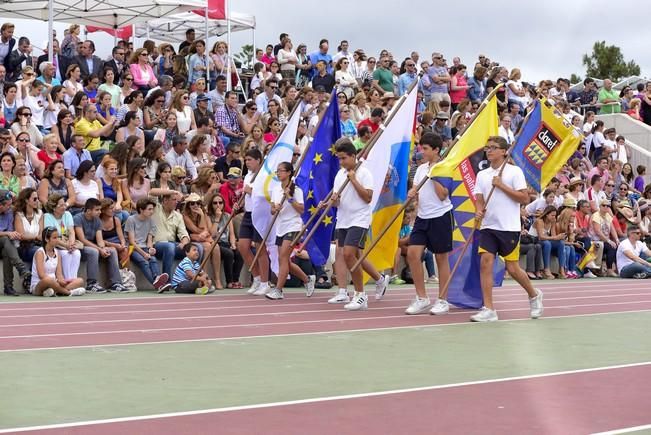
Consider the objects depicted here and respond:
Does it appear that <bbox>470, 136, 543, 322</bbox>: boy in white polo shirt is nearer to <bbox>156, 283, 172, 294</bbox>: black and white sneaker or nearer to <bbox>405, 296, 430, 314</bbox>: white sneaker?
<bbox>405, 296, 430, 314</bbox>: white sneaker

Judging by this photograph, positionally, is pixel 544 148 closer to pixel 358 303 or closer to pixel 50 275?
pixel 358 303

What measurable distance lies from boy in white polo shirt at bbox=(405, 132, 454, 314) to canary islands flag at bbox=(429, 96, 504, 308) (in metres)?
0.28

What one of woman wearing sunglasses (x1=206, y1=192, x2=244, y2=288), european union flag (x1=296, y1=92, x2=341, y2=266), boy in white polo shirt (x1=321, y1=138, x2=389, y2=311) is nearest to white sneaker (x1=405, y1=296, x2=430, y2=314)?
boy in white polo shirt (x1=321, y1=138, x2=389, y2=311)

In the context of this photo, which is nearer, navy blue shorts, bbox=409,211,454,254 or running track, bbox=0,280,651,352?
running track, bbox=0,280,651,352

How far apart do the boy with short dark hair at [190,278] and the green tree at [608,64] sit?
2515 inches

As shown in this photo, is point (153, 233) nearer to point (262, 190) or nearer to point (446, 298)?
point (262, 190)

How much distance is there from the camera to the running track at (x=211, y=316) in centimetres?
1089

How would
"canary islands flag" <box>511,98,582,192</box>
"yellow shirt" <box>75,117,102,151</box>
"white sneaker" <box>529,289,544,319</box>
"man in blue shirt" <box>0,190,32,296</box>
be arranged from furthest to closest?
"yellow shirt" <box>75,117,102,151</box> → "man in blue shirt" <box>0,190,32,296</box> → "canary islands flag" <box>511,98,582,192</box> → "white sneaker" <box>529,289,544,319</box>

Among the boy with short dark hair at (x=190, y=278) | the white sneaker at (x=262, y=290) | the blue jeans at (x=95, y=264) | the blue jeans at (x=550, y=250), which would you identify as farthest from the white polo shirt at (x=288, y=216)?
the blue jeans at (x=550, y=250)

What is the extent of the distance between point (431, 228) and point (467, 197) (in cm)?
89

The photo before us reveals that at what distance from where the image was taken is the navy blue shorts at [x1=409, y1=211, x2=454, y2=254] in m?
13.3

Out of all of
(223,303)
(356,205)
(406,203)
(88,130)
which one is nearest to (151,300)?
(223,303)

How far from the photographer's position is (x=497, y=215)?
12555 millimetres

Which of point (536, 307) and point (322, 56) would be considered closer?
point (536, 307)
